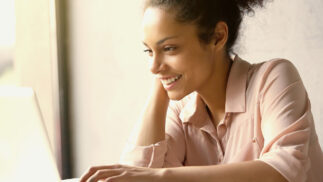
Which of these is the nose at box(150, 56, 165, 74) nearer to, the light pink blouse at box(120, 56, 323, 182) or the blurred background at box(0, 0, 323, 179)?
the light pink blouse at box(120, 56, 323, 182)

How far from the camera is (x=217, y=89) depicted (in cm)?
135

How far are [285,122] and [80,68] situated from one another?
1.86m

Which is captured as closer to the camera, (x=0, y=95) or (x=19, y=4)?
(x=0, y=95)

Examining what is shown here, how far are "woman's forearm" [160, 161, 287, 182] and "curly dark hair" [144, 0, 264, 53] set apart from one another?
0.37 metres

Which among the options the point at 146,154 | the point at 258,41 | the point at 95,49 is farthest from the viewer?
the point at 95,49

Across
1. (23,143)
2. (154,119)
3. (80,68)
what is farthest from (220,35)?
(80,68)

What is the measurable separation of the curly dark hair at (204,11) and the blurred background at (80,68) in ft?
3.31

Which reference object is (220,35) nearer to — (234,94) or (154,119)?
(234,94)

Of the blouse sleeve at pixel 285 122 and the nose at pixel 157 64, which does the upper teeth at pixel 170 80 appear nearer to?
the nose at pixel 157 64

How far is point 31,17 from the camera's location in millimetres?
2748

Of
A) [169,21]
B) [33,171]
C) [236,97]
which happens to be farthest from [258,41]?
[33,171]

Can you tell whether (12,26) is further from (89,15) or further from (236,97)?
(236,97)

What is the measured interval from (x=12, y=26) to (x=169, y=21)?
1714 millimetres

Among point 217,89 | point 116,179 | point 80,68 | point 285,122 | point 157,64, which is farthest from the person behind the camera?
point 80,68
